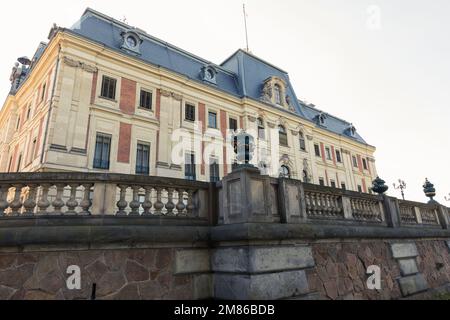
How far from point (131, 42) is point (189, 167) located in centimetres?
1025

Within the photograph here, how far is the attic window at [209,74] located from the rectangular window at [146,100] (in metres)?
5.61

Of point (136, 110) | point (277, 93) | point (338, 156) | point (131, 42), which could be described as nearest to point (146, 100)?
point (136, 110)

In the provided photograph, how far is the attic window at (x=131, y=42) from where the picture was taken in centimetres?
1958

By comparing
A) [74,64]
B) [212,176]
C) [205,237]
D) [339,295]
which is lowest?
[339,295]

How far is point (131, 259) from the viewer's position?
15.3 feet

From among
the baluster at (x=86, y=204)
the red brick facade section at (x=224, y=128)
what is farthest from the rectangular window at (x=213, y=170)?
the baluster at (x=86, y=204)

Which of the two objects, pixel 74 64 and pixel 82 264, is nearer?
pixel 82 264

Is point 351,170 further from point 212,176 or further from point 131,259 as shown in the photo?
point 131,259

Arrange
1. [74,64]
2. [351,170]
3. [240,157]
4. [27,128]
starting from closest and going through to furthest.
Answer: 1. [240,157]
2. [74,64]
3. [27,128]
4. [351,170]

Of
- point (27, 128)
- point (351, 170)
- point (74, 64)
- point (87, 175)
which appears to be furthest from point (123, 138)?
point (351, 170)

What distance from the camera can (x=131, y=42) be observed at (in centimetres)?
2019

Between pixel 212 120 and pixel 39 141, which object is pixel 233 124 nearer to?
pixel 212 120

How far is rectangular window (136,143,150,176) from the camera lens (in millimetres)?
18047
